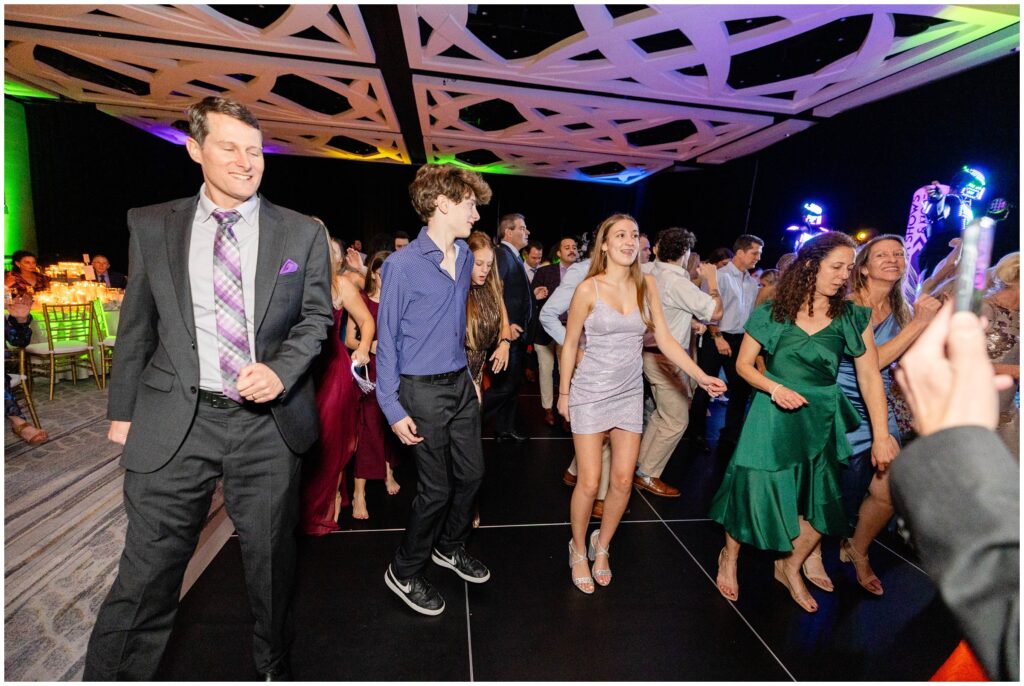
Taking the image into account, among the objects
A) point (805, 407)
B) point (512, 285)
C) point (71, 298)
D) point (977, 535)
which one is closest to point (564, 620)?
point (805, 407)

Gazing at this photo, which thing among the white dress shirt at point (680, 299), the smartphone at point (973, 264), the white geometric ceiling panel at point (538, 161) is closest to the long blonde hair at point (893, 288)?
the white dress shirt at point (680, 299)

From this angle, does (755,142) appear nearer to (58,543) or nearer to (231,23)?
(231,23)

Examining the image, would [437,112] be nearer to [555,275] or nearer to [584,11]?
[584,11]

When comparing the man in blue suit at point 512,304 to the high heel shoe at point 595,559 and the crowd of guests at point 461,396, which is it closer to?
the crowd of guests at point 461,396

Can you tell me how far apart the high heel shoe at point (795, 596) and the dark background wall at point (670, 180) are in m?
4.62

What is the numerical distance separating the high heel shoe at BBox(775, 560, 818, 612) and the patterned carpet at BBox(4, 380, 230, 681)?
3053 mm

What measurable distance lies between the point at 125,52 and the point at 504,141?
634 centimetres

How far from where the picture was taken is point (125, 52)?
253 inches

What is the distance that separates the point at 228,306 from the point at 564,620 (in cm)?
195

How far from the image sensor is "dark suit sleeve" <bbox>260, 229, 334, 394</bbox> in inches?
58.0

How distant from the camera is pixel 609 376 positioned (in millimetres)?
2344

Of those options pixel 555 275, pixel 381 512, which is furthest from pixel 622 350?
pixel 555 275

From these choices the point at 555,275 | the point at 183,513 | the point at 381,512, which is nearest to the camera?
the point at 183,513

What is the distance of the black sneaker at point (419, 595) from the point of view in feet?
7.07
